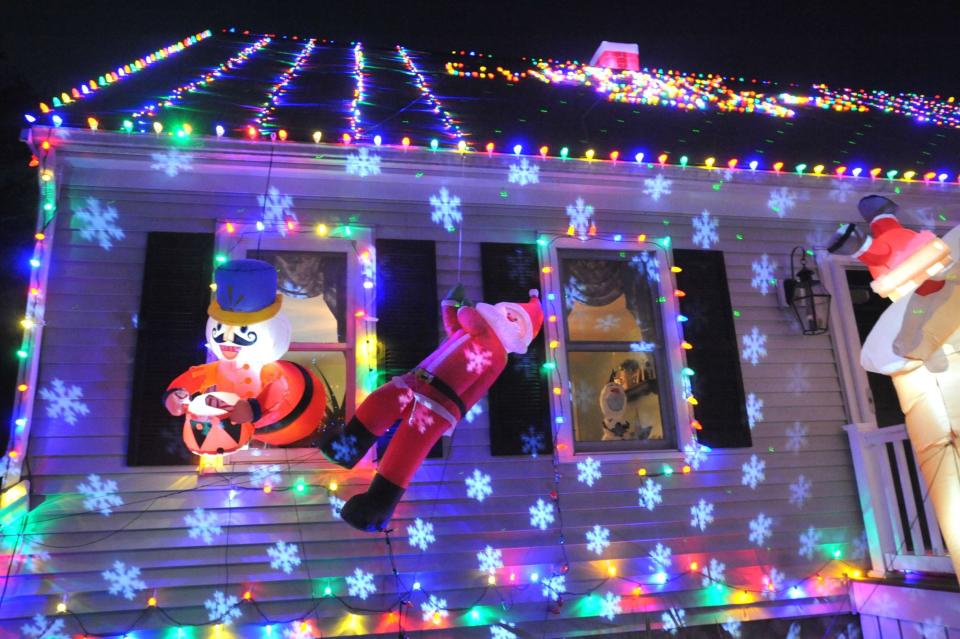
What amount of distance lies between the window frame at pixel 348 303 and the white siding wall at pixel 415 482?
126mm

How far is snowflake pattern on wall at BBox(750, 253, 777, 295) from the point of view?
15.9 feet

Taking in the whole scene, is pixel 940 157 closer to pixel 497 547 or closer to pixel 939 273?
pixel 939 273

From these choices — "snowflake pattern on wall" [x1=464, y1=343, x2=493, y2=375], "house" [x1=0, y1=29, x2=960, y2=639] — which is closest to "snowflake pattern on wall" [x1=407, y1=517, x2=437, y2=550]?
"house" [x1=0, y1=29, x2=960, y2=639]

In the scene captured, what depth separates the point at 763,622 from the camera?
425 centimetres

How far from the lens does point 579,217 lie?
465 cm

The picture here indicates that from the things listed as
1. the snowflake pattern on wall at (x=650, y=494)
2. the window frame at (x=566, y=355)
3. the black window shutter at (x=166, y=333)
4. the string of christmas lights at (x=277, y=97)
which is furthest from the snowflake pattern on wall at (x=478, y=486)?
the string of christmas lights at (x=277, y=97)

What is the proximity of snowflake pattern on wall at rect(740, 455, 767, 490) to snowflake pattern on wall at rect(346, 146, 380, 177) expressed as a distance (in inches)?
123

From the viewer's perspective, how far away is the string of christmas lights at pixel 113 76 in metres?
3.65

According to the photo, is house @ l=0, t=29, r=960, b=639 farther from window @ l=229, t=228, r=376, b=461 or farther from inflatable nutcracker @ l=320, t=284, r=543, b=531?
inflatable nutcracker @ l=320, t=284, r=543, b=531

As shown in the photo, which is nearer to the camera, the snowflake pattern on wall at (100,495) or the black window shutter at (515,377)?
the snowflake pattern on wall at (100,495)

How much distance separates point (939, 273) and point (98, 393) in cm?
435

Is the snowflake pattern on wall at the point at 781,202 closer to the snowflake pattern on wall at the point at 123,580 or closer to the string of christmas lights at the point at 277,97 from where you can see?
the string of christmas lights at the point at 277,97

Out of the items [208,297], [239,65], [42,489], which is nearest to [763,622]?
[208,297]

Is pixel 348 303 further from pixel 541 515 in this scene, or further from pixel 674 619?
pixel 674 619
